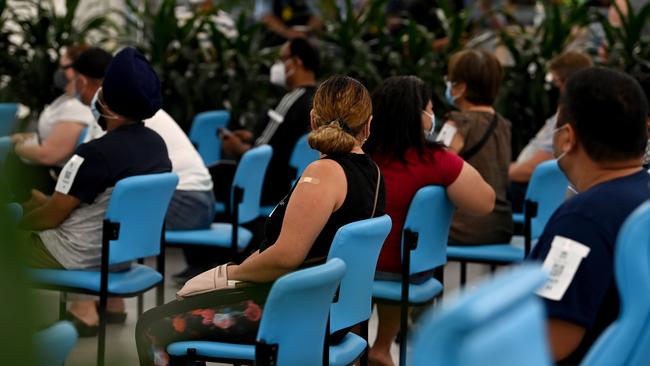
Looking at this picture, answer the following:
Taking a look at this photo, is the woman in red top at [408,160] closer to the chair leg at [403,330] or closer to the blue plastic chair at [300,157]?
the chair leg at [403,330]

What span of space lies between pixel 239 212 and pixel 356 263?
5.97 ft

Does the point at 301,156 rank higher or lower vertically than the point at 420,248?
lower

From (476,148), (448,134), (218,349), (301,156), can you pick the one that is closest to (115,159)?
(218,349)

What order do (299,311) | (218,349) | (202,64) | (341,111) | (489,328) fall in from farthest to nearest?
(202,64)
(341,111)
(218,349)
(299,311)
(489,328)

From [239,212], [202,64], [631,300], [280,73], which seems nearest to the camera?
[631,300]

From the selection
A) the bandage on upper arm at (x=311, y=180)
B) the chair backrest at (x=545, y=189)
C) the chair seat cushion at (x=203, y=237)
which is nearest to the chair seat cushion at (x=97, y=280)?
the chair seat cushion at (x=203, y=237)

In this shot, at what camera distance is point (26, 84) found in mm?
6168

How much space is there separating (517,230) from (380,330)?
1426mm

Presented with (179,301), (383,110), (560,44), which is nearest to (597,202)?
(179,301)

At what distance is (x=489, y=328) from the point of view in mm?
697

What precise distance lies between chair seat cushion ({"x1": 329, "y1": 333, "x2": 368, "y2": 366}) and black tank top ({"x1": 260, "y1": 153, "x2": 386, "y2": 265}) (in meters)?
0.23

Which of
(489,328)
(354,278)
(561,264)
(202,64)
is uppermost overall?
(489,328)

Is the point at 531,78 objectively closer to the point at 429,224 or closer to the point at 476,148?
the point at 476,148

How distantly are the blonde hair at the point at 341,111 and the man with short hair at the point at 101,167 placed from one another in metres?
0.89
